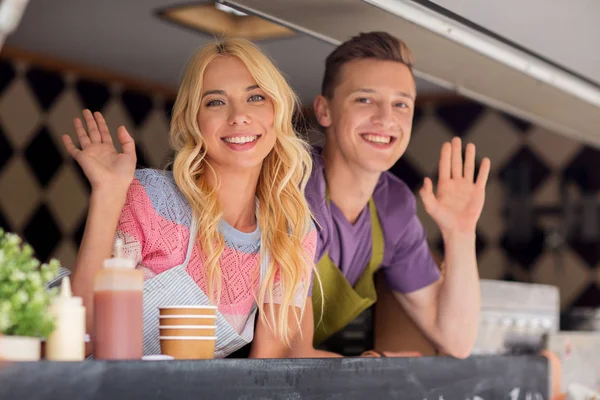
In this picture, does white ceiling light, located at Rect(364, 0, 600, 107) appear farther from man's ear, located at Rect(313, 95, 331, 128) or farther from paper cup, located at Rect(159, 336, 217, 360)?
paper cup, located at Rect(159, 336, 217, 360)

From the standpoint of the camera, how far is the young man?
1818 mm

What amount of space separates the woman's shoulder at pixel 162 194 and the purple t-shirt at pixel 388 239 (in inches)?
15.0

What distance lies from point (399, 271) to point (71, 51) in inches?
95.5

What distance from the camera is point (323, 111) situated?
1.90 metres

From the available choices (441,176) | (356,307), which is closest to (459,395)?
(356,307)

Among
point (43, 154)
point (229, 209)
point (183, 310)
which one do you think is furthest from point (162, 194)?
point (43, 154)

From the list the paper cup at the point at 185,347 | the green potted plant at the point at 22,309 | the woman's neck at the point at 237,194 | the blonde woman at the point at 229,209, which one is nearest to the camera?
the green potted plant at the point at 22,309

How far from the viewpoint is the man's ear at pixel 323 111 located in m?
1.89

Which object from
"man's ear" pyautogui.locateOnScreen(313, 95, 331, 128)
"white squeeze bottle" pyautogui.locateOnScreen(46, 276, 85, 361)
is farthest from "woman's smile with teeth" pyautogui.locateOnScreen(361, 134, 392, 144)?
"white squeeze bottle" pyautogui.locateOnScreen(46, 276, 85, 361)

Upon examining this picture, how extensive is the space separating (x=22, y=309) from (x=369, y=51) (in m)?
1.05

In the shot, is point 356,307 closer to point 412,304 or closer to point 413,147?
point 412,304

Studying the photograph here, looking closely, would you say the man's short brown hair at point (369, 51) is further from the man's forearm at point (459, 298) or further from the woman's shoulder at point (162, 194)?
the woman's shoulder at point (162, 194)

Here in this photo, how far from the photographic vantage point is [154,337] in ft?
4.70

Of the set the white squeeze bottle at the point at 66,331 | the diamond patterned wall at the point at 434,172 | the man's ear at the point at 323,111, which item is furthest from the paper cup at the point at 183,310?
the diamond patterned wall at the point at 434,172
